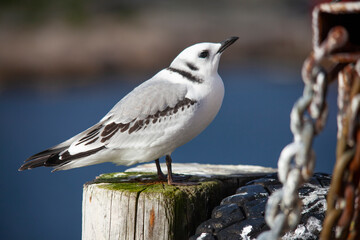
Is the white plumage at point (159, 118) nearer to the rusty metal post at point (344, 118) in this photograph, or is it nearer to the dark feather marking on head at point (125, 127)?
the dark feather marking on head at point (125, 127)

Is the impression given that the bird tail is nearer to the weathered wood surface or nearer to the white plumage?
the white plumage

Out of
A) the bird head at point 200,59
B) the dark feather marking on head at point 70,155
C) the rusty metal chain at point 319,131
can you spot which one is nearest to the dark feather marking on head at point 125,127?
the dark feather marking on head at point 70,155

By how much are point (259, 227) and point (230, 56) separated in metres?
9.22

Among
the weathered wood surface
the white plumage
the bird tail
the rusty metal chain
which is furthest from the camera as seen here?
the bird tail

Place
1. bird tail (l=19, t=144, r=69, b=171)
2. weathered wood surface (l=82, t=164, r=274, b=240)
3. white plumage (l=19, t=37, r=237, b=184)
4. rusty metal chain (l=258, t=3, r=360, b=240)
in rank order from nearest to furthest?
rusty metal chain (l=258, t=3, r=360, b=240) → weathered wood surface (l=82, t=164, r=274, b=240) → white plumage (l=19, t=37, r=237, b=184) → bird tail (l=19, t=144, r=69, b=171)

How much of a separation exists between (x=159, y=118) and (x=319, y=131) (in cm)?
127

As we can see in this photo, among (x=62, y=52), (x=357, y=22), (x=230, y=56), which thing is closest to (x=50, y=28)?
(x=62, y=52)

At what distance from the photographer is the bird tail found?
219cm

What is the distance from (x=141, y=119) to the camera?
213 cm

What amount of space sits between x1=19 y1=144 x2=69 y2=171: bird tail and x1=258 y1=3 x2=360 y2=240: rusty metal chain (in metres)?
1.43

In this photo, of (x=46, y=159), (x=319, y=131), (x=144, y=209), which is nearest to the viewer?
(x=319, y=131)

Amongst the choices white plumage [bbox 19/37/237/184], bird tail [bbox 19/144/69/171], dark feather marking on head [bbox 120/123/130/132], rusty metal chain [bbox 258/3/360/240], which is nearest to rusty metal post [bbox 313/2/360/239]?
rusty metal chain [bbox 258/3/360/240]

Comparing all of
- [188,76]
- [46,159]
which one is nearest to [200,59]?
[188,76]

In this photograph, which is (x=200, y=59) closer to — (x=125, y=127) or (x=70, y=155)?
Answer: (x=125, y=127)
